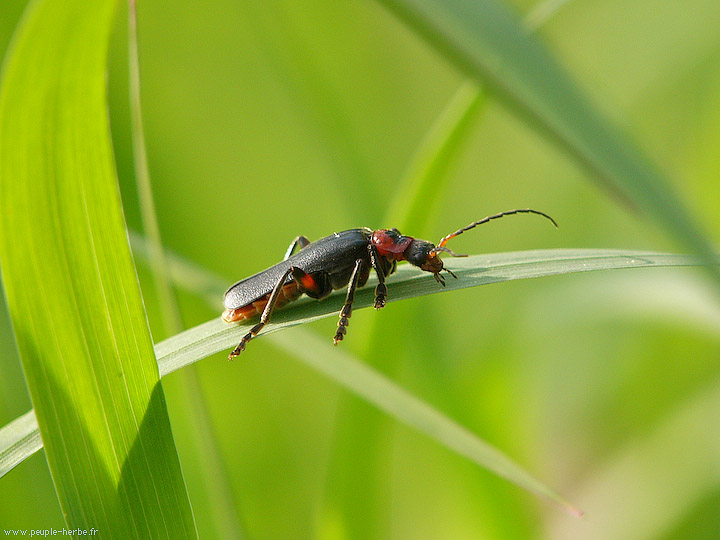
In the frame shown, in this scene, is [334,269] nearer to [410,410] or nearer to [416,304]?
[416,304]

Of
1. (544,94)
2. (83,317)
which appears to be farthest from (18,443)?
(544,94)

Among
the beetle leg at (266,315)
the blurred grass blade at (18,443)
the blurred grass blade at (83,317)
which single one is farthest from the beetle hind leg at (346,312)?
the blurred grass blade at (18,443)

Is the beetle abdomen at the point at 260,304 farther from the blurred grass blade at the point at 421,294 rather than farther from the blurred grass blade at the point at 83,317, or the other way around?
the blurred grass blade at the point at 83,317

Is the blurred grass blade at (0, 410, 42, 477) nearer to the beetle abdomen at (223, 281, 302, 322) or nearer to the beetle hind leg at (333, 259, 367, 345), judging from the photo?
the beetle abdomen at (223, 281, 302, 322)

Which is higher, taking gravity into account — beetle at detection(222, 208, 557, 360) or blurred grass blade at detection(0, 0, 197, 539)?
beetle at detection(222, 208, 557, 360)

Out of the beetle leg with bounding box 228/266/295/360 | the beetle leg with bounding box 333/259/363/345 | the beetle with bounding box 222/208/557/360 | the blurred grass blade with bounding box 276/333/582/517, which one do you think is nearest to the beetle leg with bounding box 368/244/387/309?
the beetle with bounding box 222/208/557/360
